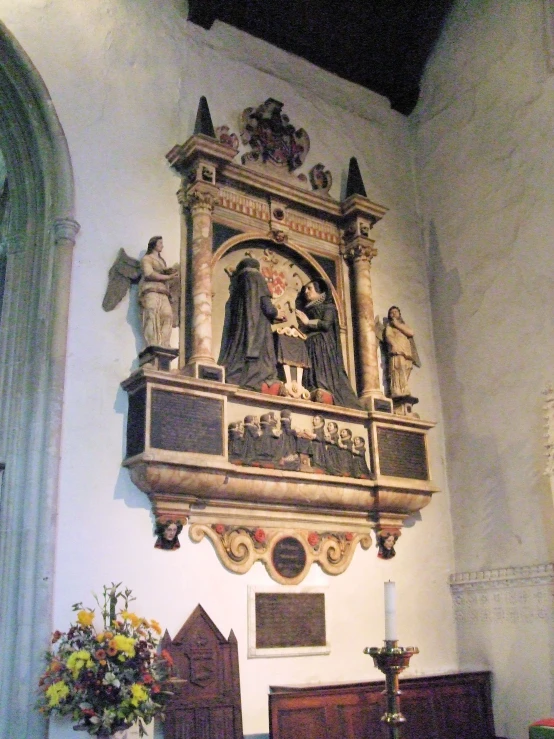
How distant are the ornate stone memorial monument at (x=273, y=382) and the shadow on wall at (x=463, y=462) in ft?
1.50

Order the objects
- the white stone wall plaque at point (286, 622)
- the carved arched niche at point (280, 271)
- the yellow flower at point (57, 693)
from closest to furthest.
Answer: the yellow flower at point (57, 693), the white stone wall plaque at point (286, 622), the carved arched niche at point (280, 271)

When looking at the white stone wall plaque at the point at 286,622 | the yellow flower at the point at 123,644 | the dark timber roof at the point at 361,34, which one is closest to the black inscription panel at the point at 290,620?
the white stone wall plaque at the point at 286,622

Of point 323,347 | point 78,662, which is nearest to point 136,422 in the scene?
point 78,662

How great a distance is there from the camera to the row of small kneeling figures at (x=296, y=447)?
6051mm

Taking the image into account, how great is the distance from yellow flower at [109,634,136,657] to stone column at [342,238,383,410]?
3.14 meters

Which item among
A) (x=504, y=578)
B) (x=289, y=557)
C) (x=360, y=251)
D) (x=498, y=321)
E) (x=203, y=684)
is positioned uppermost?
(x=360, y=251)

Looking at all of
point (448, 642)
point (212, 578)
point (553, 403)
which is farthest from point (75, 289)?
point (448, 642)

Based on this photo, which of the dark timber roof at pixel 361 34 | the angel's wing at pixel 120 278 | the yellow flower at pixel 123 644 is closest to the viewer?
the yellow flower at pixel 123 644

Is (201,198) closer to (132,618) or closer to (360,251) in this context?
(360,251)

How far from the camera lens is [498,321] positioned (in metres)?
7.11

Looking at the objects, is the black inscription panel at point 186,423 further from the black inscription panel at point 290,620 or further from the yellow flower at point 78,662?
the yellow flower at point 78,662

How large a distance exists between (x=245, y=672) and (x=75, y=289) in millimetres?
3128

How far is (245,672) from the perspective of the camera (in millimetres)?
5668

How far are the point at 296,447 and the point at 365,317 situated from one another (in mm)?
1592
